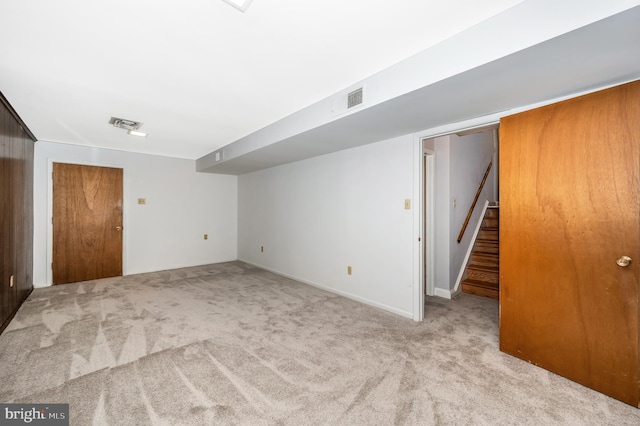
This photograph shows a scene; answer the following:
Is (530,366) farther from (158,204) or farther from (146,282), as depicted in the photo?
(158,204)

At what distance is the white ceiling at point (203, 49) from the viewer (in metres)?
1.52

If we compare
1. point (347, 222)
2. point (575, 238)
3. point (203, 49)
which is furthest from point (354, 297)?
point (203, 49)

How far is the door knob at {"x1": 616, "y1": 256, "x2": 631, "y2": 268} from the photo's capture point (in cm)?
181

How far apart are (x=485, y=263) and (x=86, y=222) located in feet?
22.2

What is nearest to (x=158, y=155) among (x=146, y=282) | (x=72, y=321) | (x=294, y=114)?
(x=146, y=282)

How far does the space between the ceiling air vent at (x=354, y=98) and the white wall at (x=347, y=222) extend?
44.5 inches

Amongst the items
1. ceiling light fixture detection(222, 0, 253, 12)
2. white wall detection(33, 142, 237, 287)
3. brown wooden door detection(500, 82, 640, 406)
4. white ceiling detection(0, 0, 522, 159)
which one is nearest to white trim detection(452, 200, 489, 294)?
brown wooden door detection(500, 82, 640, 406)

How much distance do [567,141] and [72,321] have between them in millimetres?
4989

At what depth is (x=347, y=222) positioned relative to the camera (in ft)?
13.2

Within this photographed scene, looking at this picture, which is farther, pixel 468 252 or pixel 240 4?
pixel 468 252
